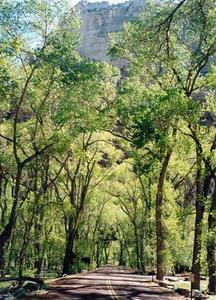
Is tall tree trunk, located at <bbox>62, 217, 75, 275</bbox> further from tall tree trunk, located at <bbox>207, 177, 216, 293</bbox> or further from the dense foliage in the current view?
tall tree trunk, located at <bbox>207, 177, 216, 293</bbox>

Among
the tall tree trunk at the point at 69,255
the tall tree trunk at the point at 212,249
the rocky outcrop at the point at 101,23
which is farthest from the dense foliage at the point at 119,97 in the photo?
the rocky outcrop at the point at 101,23

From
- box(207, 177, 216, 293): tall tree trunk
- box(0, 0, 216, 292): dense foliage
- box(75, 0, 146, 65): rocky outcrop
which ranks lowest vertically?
box(207, 177, 216, 293): tall tree trunk

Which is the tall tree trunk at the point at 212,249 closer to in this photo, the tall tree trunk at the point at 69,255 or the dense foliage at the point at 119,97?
the dense foliage at the point at 119,97

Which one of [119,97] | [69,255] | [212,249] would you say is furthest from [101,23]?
[212,249]

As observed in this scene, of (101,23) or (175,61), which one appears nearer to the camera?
(175,61)

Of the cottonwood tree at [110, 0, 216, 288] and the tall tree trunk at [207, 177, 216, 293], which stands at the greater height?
the cottonwood tree at [110, 0, 216, 288]

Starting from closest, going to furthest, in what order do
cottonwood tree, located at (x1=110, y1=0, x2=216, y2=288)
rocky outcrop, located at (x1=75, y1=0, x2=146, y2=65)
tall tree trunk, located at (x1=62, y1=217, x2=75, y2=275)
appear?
cottonwood tree, located at (x1=110, y1=0, x2=216, y2=288)
tall tree trunk, located at (x1=62, y1=217, x2=75, y2=275)
rocky outcrop, located at (x1=75, y1=0, x2=146, y2=65)

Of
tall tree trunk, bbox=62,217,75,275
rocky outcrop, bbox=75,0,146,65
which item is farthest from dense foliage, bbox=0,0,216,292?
rocky outcrop, bbox=75,0,146,65

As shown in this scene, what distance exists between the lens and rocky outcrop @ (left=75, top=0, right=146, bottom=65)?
163 m

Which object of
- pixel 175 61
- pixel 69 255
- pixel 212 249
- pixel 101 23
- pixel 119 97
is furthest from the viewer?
pixel 101 23

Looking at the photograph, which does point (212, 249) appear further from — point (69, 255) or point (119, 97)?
point (69, 255)

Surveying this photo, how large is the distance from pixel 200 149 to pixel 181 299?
7400 mm

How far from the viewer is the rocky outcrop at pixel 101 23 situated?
162625 millimetres

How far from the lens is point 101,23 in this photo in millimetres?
169500
